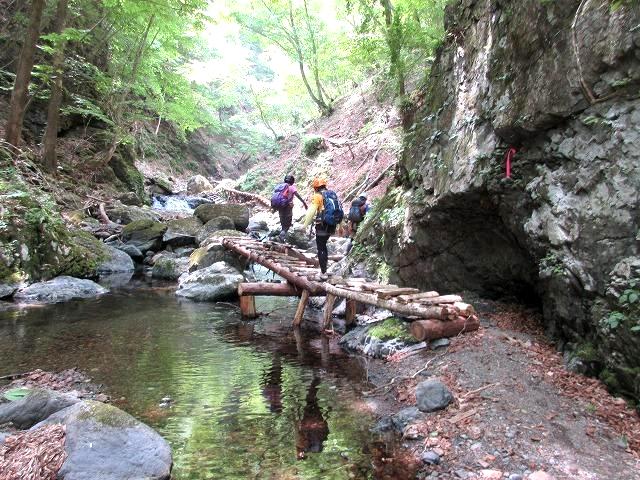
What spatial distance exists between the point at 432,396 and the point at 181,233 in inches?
554

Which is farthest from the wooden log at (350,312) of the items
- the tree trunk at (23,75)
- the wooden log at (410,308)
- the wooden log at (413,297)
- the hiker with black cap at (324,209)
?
the tree trunk at (23,75)

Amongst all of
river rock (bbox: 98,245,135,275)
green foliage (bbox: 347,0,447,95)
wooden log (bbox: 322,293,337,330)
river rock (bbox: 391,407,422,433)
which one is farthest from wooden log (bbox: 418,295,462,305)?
river rock (bbox: 98,245,135,275)

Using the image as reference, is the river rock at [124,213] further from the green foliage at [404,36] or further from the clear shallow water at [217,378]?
the green foliage at [404,36]

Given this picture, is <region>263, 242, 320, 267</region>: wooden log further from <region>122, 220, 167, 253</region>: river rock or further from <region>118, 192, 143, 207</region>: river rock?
<region>118, 192, 143, 207</region>: river rock

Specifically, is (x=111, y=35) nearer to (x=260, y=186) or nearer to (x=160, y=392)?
(x=260, y=186)

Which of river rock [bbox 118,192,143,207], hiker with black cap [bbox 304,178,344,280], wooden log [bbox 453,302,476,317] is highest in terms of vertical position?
river rock [bbox 118,192,143,207]

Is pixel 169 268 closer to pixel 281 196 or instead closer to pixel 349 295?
pixel 281 196

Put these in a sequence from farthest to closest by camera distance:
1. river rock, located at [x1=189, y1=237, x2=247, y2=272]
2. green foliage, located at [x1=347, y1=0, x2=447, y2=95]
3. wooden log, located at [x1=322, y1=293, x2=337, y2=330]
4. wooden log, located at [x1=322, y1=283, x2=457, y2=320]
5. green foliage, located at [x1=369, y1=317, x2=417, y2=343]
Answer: river rock, located at [x1=189, y1=237, x2=247, y2=272] → green foliage, located at [x1=347, y1=0, x2=447, y2=95] → wooden log, located at [x1=322, y1=293, x2=337, y2=330] → green foliage, located at [x1=369, y1=317, x2=417, y2=343] → wooden log, located at [x1=322, y1=283, x2=457, y2=320]

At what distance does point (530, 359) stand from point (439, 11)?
37.7ft

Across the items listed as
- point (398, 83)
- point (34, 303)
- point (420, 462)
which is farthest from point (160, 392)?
point (398, 83)

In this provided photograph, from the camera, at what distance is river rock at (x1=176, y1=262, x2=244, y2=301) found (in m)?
11.7

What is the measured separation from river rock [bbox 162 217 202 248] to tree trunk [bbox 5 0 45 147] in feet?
18.8

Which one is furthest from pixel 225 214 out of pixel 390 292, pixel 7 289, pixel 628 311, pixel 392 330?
pixel 628 311

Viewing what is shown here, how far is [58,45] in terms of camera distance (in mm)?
13836
